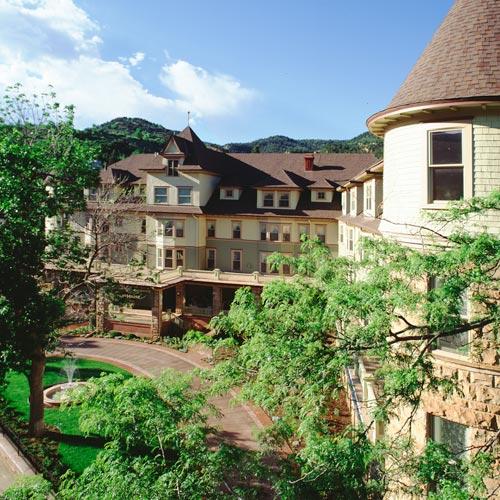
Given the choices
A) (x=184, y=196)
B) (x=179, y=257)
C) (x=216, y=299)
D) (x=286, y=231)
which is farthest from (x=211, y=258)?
(x=286, y=231)

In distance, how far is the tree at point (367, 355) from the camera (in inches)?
226

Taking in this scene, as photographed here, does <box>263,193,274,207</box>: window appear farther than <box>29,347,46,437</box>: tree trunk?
Yes

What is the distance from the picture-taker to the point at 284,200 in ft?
117

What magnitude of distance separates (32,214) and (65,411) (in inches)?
335

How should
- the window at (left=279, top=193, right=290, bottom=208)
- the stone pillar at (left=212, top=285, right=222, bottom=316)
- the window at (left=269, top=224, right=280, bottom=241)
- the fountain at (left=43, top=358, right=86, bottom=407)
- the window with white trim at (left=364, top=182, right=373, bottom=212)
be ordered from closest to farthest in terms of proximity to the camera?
the fountain at (left=43, top=358, right=86, bottom=407)
the window with white trim at (left=364, top=182, right=373, bottom=212)
the stone pillar at (left=212, top=285, right=222, bottom=316)
the window at (left=269, top=224, right=280, bottom=241)
the window at (left=279, top=193, right=290, bottom=208)

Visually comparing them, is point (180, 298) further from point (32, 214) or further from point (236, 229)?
point (32, 214)

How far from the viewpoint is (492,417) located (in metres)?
8.70

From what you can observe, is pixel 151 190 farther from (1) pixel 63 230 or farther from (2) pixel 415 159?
(2) pixel 415 159

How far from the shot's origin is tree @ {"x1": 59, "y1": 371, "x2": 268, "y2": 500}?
6.24 meters

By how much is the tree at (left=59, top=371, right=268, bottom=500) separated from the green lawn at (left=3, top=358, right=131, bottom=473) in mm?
3067

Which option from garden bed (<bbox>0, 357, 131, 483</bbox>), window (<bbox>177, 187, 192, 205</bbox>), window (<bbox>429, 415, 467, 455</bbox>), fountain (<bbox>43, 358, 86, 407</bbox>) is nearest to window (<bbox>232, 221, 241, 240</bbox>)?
window (<bbox>177, 187, 192, 205</bbox>)

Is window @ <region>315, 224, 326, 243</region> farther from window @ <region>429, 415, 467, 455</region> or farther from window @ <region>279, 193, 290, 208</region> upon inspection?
window @ <region>429, 415, 467, 455</region>

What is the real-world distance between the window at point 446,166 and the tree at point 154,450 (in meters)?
6.51

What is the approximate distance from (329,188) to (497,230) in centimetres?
2628
